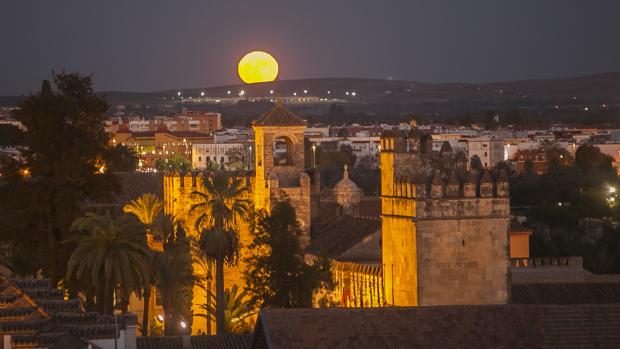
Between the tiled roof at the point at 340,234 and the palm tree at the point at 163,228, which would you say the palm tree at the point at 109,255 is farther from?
the palm tree at the point at 163,228

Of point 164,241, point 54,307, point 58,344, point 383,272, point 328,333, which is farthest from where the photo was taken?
point 164,241

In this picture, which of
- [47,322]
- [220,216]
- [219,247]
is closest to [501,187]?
[219,247]

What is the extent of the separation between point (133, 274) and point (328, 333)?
44.1 feet

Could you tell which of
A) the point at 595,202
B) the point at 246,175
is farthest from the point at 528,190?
the point at 246,175

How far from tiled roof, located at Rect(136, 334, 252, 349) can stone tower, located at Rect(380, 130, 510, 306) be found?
10.4 feet

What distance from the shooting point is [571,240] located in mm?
72125

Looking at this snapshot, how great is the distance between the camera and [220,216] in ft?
165

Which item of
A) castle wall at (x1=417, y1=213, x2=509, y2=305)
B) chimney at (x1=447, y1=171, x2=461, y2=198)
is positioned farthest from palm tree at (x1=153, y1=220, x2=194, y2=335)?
chimney at (x1=447, y1=171, x2=461, y2=198)

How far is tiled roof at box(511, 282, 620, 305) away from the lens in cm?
4156

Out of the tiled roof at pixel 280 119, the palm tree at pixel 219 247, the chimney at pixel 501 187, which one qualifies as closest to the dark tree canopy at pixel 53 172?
the palm tree at pixel 219 247

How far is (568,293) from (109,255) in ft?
33.0

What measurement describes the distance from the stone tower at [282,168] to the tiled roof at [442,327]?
2063cm

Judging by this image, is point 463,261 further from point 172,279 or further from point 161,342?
point 172,279

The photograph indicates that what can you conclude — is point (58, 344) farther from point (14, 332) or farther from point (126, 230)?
point (126, 230)
